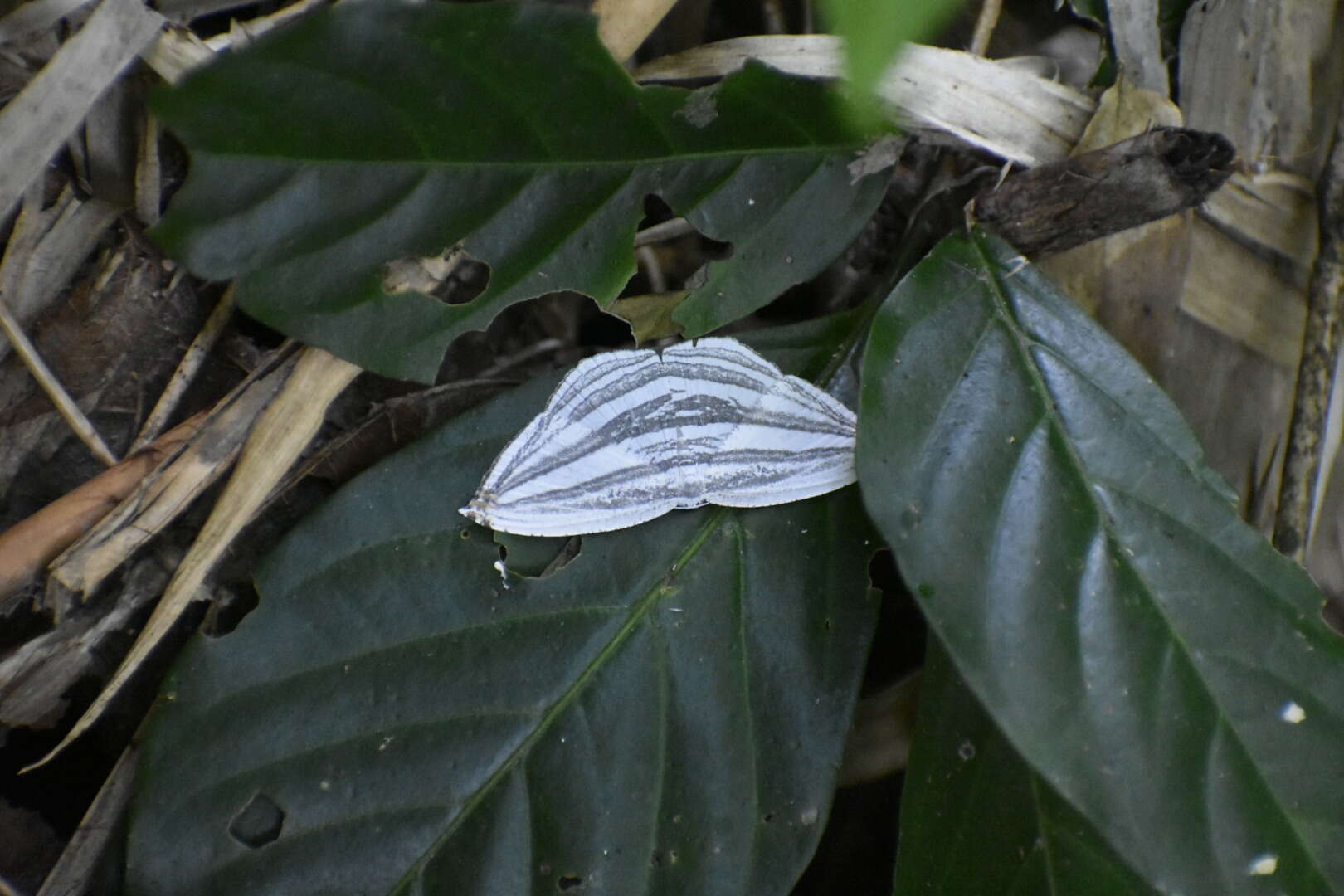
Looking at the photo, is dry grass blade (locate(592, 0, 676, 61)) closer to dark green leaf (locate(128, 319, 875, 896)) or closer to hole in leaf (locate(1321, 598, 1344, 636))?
dark green leaf (locate(128, 319, 875, 896))

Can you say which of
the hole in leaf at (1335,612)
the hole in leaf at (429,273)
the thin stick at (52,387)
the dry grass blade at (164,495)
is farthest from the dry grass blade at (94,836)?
the hole in leaf at (1335,612)

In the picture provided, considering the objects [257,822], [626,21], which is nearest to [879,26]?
[626,21]

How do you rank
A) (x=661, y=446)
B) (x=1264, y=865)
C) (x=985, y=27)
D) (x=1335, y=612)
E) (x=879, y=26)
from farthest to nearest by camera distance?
1. (x=1335, y=612)
2. (x=985, y=27)
3. (x=661, y=446)
4. (x=1264, y=865)
5. (x=879, y=26)

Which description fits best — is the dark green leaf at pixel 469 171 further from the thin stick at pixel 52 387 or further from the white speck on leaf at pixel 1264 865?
the white speck on leaf at pixel 1264 865

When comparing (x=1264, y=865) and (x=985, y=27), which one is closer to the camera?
(x=1264, y=865)

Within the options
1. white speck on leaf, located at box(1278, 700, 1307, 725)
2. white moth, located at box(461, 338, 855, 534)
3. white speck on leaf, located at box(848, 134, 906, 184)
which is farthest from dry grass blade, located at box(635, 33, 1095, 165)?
white speck on leaf, located at box(1278, 700, 1307, 725)

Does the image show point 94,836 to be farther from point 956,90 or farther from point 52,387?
→ point 956,90

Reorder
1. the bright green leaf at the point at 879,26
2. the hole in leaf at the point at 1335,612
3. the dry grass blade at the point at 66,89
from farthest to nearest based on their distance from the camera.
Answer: the hole in leaf at the point at 1335,612
the dry grass blade at the point at 66,89
the bright green leaf at the point at 879,26
